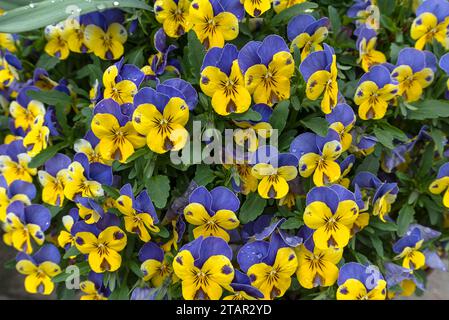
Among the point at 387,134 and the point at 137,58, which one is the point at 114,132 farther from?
the point at 387,134

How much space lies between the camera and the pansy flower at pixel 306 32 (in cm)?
118

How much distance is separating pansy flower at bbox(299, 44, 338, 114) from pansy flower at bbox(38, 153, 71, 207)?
55cm

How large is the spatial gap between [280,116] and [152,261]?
0.40 m

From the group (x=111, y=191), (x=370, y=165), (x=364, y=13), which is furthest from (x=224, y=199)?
(x=364, y=13)

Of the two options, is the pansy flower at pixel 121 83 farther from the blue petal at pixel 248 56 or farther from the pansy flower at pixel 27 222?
the pansy flower at pixel 27 222

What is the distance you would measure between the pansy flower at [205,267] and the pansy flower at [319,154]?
221 mm

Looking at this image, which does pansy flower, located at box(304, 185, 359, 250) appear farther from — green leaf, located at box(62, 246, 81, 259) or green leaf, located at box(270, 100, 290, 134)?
green leaf, located at box(62, 246, 81, 259)

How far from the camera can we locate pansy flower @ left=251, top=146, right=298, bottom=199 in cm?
112

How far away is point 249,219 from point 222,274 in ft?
0.42

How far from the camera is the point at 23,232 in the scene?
136 cm

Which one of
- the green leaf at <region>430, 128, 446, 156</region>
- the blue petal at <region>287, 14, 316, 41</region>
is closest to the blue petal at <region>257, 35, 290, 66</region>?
the blue petal at <region>287, 14, 316, 41</region>

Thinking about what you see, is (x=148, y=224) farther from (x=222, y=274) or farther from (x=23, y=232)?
(x=23, y=232)

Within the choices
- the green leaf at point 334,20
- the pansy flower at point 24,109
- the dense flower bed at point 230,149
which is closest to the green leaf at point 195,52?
the dense flower bed at point 230,149
